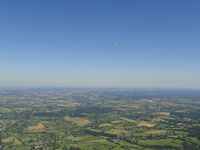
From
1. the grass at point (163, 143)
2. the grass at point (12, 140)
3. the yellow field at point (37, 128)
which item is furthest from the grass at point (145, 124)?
the grass at point (12, 140)

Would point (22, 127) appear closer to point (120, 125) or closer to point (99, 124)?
point (99, 124)

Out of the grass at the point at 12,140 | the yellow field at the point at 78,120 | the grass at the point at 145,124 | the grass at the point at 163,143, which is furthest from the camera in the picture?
the yellow field at the point at 78,120

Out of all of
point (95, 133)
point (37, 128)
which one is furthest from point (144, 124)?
point (37, 128)

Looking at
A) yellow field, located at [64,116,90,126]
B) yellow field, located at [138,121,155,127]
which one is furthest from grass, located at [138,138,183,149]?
yellow field, located at [64,116,90,126]

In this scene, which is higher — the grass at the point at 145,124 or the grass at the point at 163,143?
the grass at the point at 145,124

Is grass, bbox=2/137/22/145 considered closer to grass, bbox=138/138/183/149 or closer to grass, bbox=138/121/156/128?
grass, bbox=138/138/183/149

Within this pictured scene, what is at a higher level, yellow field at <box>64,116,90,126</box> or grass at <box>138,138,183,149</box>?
yellow field at <box>64,116,90,126</box>

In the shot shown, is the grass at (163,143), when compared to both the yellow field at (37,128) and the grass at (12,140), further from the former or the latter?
the yellow field at (37,128)

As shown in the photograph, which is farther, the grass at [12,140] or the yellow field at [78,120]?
the yellow field at [78,120]

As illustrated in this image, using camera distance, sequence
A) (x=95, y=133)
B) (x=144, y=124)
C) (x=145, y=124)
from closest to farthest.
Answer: (x=95, y=133)
(x=145, y=124)
(x=144, y=124)

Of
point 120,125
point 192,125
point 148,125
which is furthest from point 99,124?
point 192,125

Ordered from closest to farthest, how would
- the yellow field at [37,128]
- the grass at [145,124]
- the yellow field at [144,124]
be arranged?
the yellow field at [37,128], the grass at [145,124], the yellow field at [144,124]

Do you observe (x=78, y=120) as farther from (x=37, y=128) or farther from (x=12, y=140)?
(x=12, y=140)
